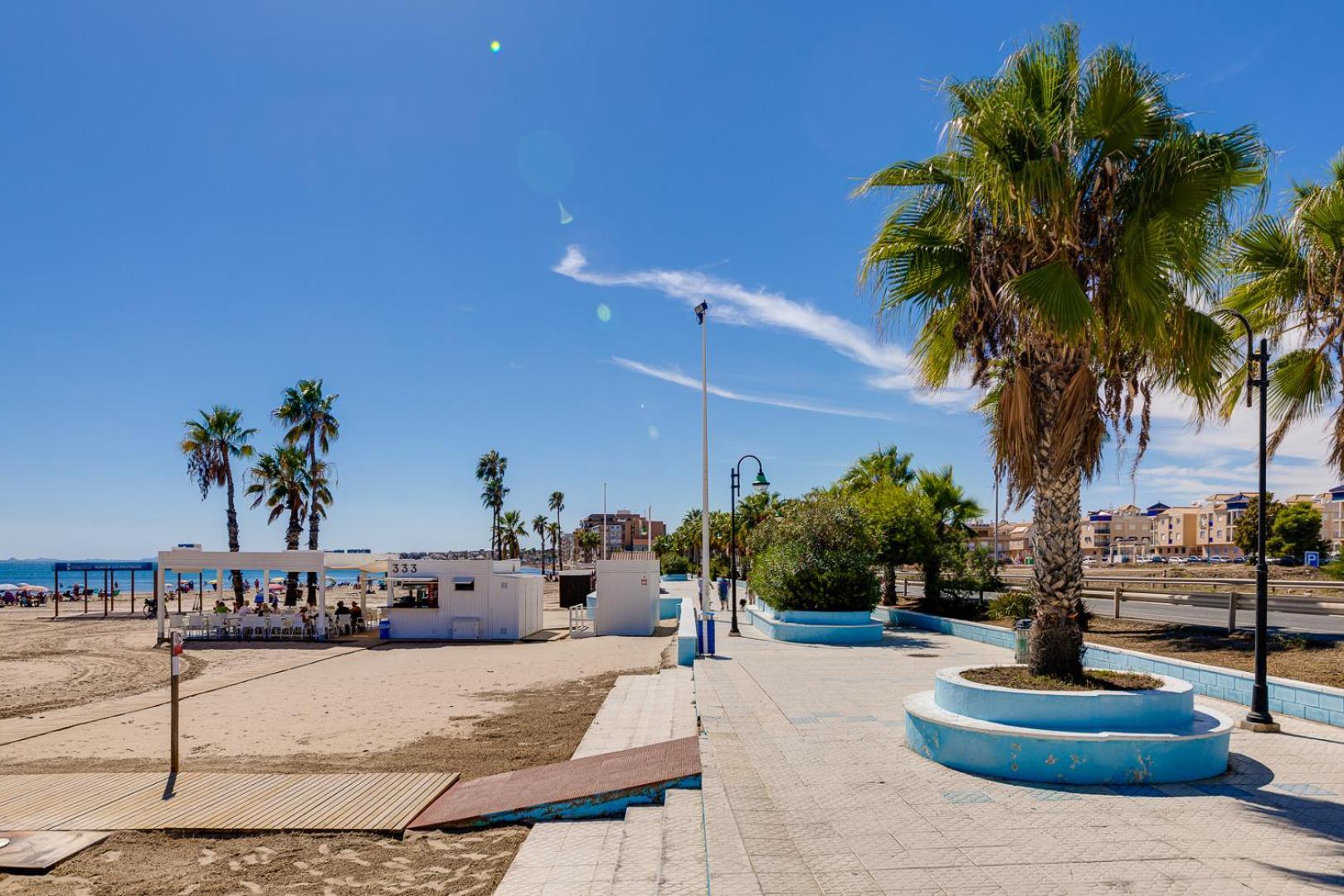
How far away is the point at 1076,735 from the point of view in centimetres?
702

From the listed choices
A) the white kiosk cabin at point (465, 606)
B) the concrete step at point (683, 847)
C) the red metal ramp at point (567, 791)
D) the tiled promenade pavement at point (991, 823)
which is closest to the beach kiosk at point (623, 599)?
the white kiosk cabin at point (465, 606)

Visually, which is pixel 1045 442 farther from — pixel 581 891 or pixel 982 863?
pixel 581 891

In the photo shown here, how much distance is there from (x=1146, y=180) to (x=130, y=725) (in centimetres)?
1602

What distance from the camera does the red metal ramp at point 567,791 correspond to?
295 inches

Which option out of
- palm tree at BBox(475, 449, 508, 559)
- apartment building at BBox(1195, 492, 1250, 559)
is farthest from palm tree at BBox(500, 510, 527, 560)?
apartment building at BBox(1195, 492, 1250, 559)

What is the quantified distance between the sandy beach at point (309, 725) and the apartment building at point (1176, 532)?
497 feet

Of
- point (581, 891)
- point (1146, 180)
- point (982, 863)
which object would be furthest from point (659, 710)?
point (1146, 180)

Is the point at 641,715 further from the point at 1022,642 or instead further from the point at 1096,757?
the point at 1096,757

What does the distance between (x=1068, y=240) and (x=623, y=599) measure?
20846 millimetres

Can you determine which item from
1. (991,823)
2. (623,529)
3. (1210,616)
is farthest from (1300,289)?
(623,529)

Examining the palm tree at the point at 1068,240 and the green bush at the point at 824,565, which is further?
the green bush at the point at 824,565

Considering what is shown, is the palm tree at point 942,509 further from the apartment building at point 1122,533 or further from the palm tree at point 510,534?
the apartment building at point 1122,533

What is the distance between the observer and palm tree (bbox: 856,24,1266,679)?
8305mm

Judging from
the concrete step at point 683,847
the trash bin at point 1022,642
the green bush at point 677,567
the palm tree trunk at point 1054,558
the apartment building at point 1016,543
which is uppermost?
the palm tree trunk at point 1054,558
